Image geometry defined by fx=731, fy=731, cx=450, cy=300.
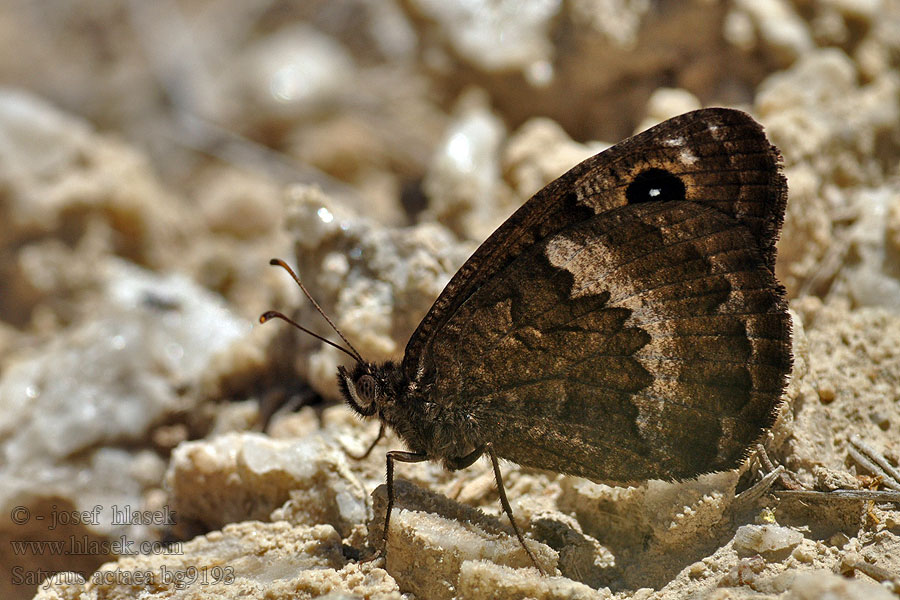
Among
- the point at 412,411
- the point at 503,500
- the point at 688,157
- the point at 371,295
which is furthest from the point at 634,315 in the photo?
the point at 371,295

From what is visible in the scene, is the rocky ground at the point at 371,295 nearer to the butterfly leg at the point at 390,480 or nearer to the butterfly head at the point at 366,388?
the butterfly leg at the point at 390,480

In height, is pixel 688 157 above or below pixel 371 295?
above

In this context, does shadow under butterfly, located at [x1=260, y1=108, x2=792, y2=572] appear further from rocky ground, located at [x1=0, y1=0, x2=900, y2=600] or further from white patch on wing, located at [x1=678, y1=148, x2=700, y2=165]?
rocky ground, located at [x1=0, y1=0, x2=900, y2=600]

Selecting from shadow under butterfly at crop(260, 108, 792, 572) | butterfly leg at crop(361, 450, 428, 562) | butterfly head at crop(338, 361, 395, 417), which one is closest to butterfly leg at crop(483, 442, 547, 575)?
shadow under butterfly at crop(260, 108, 792, 572)

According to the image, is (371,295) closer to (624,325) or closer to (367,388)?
(367,388)

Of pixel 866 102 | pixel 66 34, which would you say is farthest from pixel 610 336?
pixel 66 34

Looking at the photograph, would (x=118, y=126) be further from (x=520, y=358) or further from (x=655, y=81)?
(x=520, y=358)
